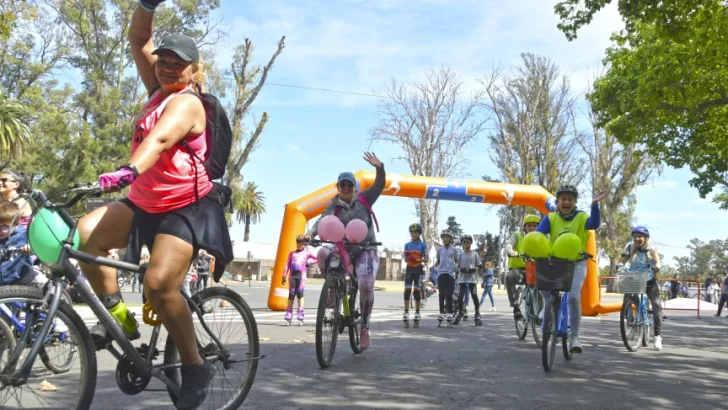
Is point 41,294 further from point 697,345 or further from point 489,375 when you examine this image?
point 697,345

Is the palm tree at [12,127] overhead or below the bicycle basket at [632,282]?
overhead

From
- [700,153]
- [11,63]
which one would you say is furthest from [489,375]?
[11,63]

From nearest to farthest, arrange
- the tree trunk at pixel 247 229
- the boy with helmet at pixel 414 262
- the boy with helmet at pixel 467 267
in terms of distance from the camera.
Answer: the boy with helmet at pixel 414 262
the boy with helmet at pixel 467 267
the tree trunk at pixel 247 229

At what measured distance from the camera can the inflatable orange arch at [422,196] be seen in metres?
16.1

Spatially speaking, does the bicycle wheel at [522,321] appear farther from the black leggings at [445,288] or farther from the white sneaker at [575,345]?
the black leggings at [445,288]

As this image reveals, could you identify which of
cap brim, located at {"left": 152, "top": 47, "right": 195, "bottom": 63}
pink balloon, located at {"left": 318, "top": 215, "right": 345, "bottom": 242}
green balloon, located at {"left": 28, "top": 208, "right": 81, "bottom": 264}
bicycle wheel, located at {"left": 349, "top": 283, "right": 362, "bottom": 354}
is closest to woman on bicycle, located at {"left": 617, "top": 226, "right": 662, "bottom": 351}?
bicycle wheel, located at {"left": 349, "top": 283, "right": 362, "bottom": 354}

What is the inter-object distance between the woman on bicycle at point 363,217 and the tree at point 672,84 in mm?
5710

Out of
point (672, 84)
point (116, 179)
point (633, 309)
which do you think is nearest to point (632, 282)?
point (633, 309)

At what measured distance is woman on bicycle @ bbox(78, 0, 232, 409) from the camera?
3.36 m

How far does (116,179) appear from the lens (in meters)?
2.85

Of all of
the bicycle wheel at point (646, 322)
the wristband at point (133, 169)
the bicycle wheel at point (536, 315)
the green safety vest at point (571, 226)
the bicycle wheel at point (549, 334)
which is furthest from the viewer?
the bicycle wheel at point (646, 322)

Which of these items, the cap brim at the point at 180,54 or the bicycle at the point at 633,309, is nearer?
the cap brim at the point at 180,54

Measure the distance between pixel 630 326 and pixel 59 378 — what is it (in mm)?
7595

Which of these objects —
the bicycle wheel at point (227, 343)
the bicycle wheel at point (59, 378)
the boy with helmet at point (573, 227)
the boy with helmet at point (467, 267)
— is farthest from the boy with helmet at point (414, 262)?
the bicycle wheel at point (59, 378)
